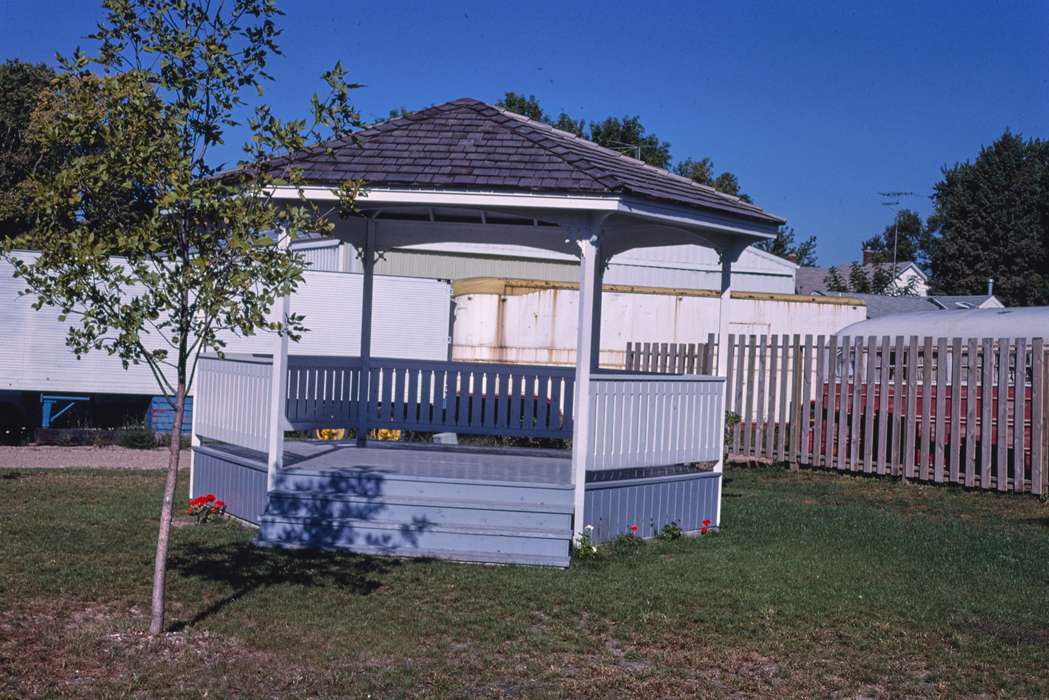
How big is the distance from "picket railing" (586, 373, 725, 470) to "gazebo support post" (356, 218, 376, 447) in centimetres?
328

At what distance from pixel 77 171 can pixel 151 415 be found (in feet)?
45.5

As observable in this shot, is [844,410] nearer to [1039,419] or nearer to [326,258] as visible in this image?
[1039,419]

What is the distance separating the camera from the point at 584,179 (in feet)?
30.5

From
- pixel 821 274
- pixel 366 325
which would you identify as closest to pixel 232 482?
pixel 366 325

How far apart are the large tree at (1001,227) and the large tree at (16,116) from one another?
4458 centimetres

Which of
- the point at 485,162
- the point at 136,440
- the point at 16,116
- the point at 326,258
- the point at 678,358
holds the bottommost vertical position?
the point at 136,440

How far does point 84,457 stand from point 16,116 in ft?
81.0

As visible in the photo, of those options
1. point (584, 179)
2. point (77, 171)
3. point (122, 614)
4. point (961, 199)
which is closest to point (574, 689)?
point (122, 614)

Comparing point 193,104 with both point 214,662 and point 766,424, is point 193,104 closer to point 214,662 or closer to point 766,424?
point 214,662

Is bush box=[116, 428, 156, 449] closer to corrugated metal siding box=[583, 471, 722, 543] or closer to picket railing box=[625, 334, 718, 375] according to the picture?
picket railing box=[625, 334, 718, 375]

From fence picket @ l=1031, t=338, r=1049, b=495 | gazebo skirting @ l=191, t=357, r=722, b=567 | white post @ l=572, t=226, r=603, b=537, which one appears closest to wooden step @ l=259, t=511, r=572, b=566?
gazebo skirting @ l=191, t=357, r=722, b=567

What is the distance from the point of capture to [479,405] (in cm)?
1231

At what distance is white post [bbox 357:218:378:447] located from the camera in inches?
473

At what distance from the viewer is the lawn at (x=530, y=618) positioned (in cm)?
606
